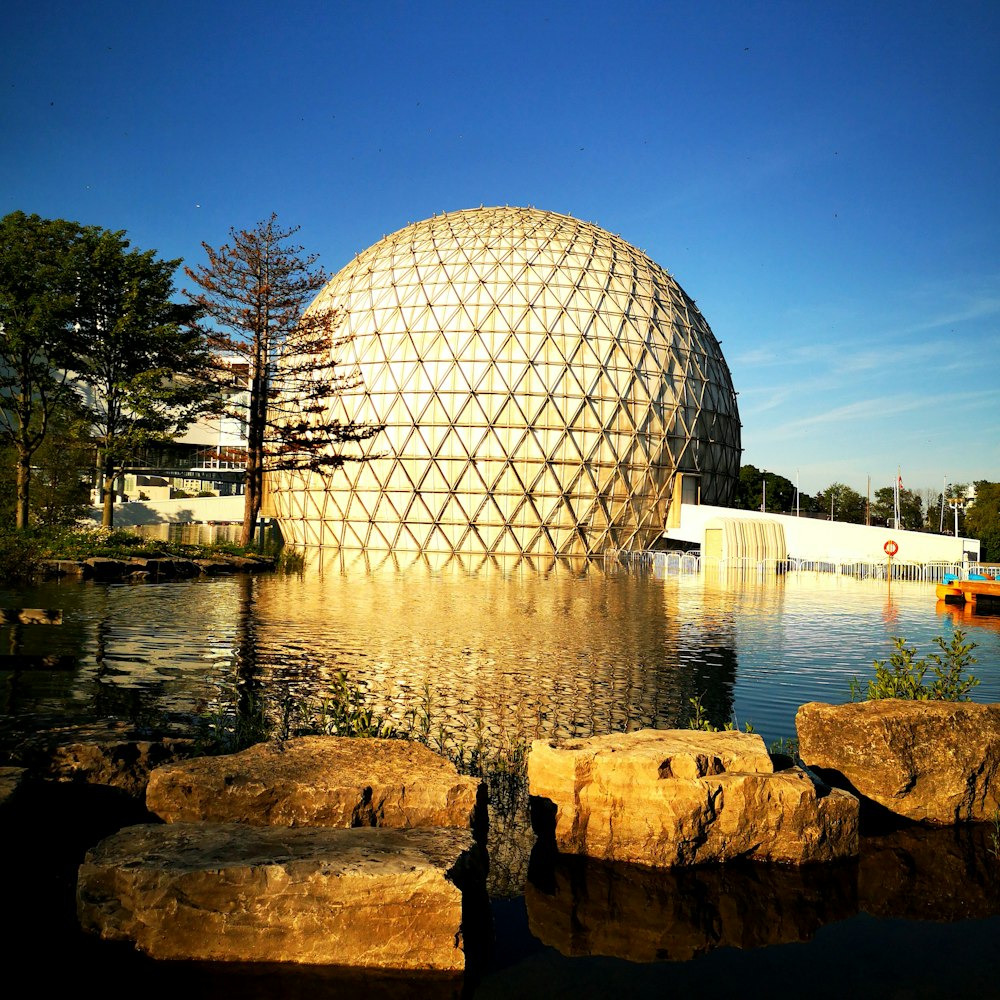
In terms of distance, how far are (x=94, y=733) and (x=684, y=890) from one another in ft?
17.6

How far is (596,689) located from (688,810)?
5.07 metres

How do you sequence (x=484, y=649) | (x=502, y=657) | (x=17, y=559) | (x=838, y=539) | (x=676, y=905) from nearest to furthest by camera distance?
(x=676, y=905) → (x=502, y=657) → (x=484, y=649) → (x=17, y=559) → (x=838, y=539)

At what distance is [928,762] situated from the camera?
25.1ft

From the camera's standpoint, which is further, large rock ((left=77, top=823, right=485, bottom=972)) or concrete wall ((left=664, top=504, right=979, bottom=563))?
concrete wall ((left=664, top=504, right=979, bottom=563))

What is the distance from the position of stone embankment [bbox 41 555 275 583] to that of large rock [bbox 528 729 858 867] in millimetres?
21541

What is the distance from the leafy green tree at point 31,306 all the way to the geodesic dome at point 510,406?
1631cm

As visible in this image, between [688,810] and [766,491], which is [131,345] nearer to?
[688,810]

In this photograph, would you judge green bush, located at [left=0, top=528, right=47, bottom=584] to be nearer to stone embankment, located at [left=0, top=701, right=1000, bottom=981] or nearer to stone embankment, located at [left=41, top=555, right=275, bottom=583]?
stone embankment, located at [left=41, top=555, right=275, bottom=583]

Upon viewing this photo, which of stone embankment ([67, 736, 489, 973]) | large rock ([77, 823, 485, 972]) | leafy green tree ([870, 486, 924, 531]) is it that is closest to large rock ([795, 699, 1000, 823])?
stone embankment ([67, 736, 489, 973])

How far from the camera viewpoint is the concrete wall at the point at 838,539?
38031 mm

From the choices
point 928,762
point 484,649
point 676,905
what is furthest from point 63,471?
point 928,762

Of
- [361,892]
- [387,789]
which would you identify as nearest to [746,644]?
[387,789]

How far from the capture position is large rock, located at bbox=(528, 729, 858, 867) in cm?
658

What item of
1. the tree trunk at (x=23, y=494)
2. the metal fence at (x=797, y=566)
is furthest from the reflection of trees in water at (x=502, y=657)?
the metal fence at (x=797, y=566)
